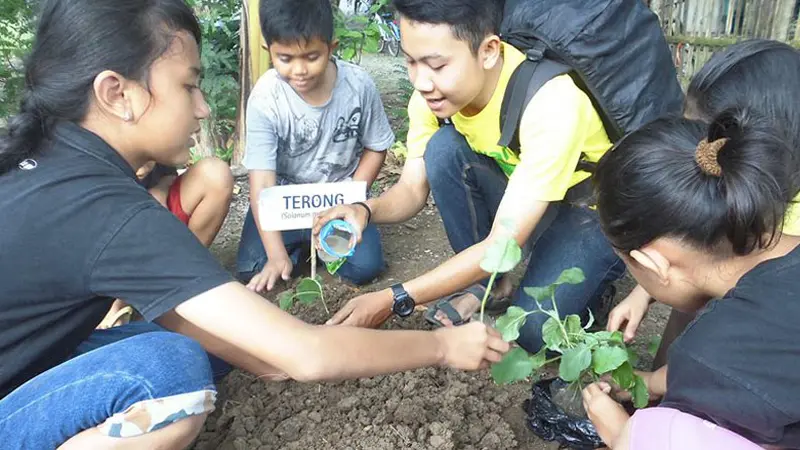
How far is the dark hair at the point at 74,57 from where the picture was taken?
53.7 inches

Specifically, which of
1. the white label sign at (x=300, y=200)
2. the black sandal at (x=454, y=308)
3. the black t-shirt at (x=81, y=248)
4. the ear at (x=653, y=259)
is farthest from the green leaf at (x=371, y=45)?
the ear at (x=653, y=259)

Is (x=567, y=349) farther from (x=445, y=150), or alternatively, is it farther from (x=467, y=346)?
(x=445, y=150)

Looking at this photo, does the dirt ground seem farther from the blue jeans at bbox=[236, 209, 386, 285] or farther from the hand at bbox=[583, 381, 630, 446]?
the blue jeans at bbox=[236, 209, 386, 285]

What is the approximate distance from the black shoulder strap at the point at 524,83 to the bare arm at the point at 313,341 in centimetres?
66

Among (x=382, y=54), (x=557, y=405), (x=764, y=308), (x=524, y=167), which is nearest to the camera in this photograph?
(x=764, y=308)

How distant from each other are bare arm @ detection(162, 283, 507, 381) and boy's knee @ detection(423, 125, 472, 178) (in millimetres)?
915

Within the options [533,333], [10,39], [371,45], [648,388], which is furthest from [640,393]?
[10,39]

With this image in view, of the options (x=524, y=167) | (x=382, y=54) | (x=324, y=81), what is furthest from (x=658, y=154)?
(x=382, y=54)

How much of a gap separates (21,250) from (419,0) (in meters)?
1.21

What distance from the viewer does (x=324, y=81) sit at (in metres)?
2.69

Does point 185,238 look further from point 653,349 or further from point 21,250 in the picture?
point 653,349

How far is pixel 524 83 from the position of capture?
1960mm

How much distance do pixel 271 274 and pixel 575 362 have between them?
1373mm

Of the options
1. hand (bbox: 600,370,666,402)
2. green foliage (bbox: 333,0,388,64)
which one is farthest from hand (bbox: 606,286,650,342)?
green foliage (bbox: 333,0,388,64)
